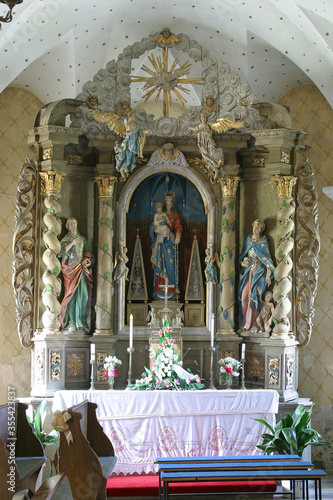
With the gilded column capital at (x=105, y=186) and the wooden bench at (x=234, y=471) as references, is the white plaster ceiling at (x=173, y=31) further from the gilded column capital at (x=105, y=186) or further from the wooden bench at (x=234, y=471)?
the wooden bench at (x=234, y=471)

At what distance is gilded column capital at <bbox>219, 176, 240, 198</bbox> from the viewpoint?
10836 mm

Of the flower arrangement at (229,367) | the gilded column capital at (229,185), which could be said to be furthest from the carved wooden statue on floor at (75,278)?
the gilded column capital at (229,185)

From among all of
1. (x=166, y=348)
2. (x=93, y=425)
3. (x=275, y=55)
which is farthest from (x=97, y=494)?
(x=275, y=55)

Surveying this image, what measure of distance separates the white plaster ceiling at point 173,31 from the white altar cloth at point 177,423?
179 inches

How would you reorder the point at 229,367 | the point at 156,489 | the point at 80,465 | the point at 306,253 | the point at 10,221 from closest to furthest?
the point at 80,465, the point at 156,489, the point at 229,367, the point at 306,253, the point at 10,221

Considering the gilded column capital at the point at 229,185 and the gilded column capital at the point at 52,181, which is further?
the gilded column capital at the point at 229,185

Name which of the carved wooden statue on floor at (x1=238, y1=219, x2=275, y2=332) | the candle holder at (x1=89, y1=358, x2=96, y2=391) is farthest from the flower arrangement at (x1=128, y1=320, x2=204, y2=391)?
the carved wooden statue on floor at (x1=238, y1=219, x2=275, y2=332)

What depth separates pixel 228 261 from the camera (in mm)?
10812

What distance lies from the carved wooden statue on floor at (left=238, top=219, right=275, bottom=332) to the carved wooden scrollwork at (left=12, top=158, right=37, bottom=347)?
2906 millimetres

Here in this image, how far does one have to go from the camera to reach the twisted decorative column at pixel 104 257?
1070 centimetres

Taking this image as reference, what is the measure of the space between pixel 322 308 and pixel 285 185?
2.10 metres

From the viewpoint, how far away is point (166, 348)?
10.1m

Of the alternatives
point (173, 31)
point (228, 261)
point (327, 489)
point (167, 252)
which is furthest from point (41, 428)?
point (173, 31)

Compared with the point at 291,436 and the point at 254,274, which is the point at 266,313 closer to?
the point at 254,274
